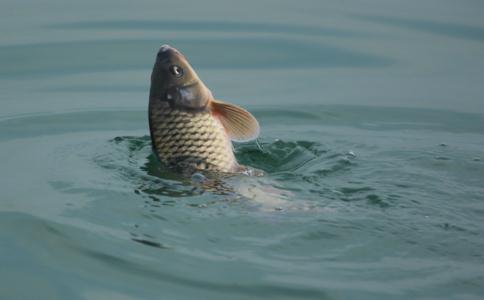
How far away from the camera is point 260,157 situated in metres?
7.34

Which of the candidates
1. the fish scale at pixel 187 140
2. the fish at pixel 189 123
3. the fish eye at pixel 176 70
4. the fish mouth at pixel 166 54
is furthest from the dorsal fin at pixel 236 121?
the fish mouth at pixel 166 54

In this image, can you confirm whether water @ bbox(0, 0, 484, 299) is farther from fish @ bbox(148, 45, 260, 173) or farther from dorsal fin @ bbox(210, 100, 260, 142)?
dorsal fin @ bbox(210, 100, 260, 142)

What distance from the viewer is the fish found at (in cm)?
621

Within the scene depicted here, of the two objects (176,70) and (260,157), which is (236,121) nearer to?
(176,70)

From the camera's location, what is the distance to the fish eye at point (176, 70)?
6.45 metres

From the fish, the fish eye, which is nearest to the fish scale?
the fish

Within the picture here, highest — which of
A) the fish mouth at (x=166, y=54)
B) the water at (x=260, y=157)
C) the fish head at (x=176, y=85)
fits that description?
the fish mouth at (x=166, y=54)

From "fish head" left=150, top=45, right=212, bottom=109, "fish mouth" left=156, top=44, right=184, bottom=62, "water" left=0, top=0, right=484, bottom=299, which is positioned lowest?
"water" left=0, top=0, right=484, bottom=299

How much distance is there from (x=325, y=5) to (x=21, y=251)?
697 cm

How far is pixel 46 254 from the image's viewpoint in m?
5.45

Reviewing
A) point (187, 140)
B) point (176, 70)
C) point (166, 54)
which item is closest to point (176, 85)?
point (176, 70)

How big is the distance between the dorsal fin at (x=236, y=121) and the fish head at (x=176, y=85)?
93mm

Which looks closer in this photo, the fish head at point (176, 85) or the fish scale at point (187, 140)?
the fish scale at point (187, 140)

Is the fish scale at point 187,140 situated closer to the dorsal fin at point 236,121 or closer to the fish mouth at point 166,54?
the dorsal fin at point 236,121
